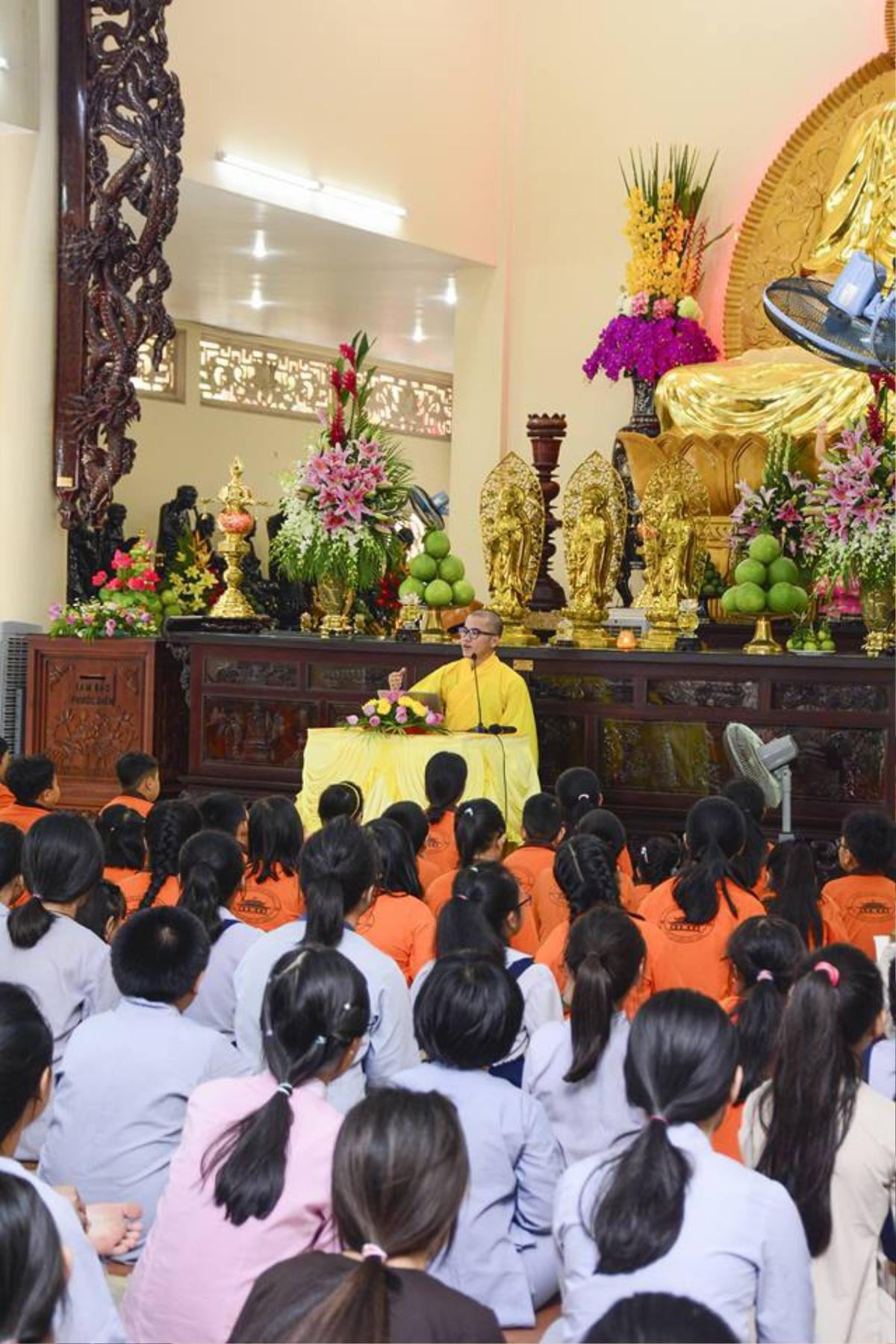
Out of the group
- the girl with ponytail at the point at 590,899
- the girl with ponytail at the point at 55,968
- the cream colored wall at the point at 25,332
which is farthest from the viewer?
the cream colored wall at the point at 25,332

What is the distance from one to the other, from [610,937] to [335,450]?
5629 millimetres

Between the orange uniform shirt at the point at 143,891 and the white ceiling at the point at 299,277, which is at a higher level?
the white ceiling at the point at 299,277

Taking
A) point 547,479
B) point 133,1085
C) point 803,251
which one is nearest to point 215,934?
point 133,1085

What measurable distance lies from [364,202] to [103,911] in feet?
26.8

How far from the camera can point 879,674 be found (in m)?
7.36

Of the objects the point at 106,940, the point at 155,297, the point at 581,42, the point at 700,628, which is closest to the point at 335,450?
the point at 155,297

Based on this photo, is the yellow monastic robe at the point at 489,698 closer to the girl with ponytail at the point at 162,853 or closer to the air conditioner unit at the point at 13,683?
the girl with ponytail at the point at 162,853

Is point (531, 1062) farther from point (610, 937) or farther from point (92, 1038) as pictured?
point (92, 1038)

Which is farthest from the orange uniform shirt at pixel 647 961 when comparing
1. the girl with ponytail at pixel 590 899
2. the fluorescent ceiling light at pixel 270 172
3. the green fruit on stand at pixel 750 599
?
the fluorescent ceiling light at pixel 270 172

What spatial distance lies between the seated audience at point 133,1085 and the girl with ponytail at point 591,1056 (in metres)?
0.56

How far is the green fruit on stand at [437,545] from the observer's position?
8.72 metres

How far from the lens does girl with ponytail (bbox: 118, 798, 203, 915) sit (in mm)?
4797

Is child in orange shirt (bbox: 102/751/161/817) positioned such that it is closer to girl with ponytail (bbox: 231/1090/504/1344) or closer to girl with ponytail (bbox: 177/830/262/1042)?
girl with ponytail (bbox: 177/830/262/1042)

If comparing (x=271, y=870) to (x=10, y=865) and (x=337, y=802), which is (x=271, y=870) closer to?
(x=10, y=865)
